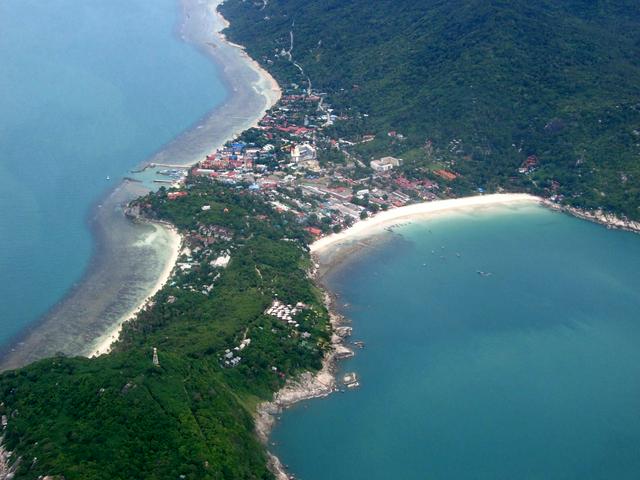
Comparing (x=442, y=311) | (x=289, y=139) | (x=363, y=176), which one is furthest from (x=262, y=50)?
(x=442, y=311)

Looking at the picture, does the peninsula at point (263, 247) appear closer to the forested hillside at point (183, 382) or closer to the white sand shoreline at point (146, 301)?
the forested hillside at point (183, 382)

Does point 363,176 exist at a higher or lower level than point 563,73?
lower

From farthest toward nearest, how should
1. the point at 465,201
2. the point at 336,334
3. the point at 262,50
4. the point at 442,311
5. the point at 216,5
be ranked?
1. the point at 216,5
2. the point at 262,50
3. the point at 465,201
4. the point at 442,311
5. the point at 336,334

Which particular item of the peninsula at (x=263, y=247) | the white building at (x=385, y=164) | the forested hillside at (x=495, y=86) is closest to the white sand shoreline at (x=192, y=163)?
the peninsula at (x=263, y=247)

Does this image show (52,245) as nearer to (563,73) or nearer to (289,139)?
(289,139)

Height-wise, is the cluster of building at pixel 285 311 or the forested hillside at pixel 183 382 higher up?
the forested hillside at pixel 183 382

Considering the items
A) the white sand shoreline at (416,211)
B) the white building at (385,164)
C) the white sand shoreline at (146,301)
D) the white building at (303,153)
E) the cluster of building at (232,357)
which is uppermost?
the cluster of building at (232,357)
